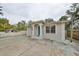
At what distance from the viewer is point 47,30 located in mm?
4242

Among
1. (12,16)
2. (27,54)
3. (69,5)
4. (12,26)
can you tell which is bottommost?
(27,54)

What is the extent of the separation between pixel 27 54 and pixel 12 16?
969mm

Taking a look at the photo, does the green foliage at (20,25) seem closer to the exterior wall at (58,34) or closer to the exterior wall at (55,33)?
the exterior wall at (55,33)

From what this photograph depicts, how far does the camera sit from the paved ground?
3551 millimetres

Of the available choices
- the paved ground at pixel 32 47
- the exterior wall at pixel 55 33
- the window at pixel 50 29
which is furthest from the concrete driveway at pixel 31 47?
the window at pixel 50 29

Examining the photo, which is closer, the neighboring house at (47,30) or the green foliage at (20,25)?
the green foliage at (20,25)

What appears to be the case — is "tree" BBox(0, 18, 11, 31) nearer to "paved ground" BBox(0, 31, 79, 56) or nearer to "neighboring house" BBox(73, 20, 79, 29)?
"paved ground" BBox(0, 31, 79, 56)

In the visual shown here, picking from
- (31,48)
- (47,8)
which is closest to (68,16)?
(47,8)

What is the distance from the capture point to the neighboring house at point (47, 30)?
390 cm

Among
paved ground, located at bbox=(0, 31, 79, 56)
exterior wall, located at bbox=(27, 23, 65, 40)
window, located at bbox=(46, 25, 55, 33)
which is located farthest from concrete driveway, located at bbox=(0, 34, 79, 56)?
window, located at bbox=(46, 25, 55, 33)

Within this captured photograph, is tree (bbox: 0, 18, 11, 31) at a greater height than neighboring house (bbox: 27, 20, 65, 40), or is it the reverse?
tree (bbox: 0, 18, 11, 31)

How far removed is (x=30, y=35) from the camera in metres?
3.89

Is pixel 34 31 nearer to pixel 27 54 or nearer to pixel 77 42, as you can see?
pixel 27 54

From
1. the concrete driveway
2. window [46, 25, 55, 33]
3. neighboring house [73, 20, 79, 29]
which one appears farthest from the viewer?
window [46, 25, 55, 33]
